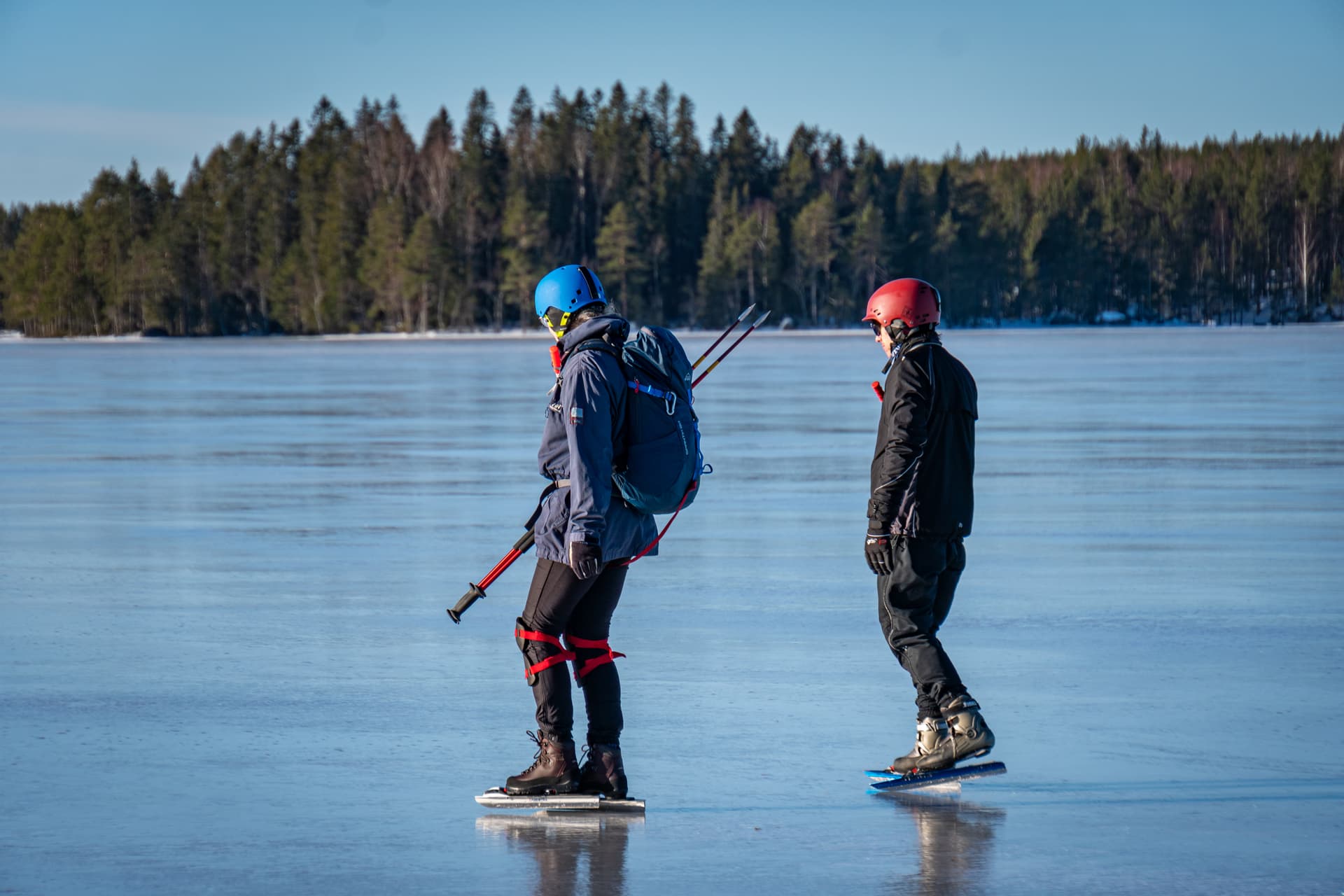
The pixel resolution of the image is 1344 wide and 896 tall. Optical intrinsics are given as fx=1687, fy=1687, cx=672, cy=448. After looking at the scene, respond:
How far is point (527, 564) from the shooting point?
1064 centimetres

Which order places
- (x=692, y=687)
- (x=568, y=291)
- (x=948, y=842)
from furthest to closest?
(x=692, y=687) < (x=568, y=291) < (x=948, y=842)

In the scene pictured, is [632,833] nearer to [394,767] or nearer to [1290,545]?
[394,767]

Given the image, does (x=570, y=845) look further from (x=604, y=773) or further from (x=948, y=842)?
(x=948, y=842)

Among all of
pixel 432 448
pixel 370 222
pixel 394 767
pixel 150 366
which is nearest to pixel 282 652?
pixel 394 767

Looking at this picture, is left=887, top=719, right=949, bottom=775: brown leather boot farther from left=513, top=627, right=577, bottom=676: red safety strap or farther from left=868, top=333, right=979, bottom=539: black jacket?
left=513, top=627, right=577, bottom=676: red safety strap

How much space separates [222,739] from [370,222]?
12274 centimetres

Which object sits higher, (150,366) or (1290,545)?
(150,366)

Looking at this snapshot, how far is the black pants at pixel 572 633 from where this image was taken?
512 cm

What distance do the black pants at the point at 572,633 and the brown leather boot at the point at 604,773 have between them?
32 mm

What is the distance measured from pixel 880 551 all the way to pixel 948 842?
0.98 m

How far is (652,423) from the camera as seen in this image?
16.6 ft

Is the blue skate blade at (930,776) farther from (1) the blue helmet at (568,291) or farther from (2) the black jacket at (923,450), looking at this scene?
(1) the blue helmet at (568,291)

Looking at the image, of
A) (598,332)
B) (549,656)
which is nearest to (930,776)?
(549,656)

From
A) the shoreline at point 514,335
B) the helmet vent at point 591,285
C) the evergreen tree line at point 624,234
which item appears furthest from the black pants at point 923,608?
the evergreen tree line at point 624,234
